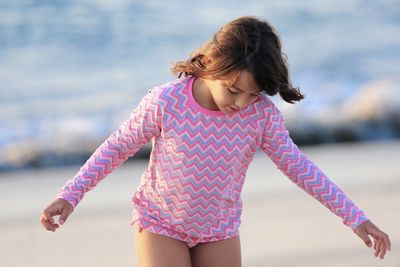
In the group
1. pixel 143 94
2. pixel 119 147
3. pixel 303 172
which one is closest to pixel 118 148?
pixel 119 147

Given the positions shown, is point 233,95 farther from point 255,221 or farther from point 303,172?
point 255,221

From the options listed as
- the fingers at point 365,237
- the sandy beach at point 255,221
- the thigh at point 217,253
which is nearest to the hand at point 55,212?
the thigh at point 217,253

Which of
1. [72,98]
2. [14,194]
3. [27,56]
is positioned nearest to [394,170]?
[14,194]

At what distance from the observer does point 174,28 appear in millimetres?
10312

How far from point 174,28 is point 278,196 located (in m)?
5.54

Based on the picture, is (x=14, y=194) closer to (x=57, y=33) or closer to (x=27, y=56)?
(x=27, y=56)

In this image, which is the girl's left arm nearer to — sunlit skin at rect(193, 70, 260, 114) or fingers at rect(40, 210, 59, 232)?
sunlit skin at rect(193, 70, 260, 114)

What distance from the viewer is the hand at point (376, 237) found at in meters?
2.68

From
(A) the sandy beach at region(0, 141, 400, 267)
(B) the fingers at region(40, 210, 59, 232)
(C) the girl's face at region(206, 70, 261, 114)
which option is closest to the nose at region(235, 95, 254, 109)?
(C) the girl's face at region(206, 70, 261, 114)

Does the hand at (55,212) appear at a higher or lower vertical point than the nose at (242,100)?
lower

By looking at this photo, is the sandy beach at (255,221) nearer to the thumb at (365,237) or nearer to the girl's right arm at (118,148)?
the thumb at (365,237)

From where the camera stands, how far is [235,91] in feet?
8.45

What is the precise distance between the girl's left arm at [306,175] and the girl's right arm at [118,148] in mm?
326

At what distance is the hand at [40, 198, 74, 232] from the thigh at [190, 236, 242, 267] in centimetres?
41
